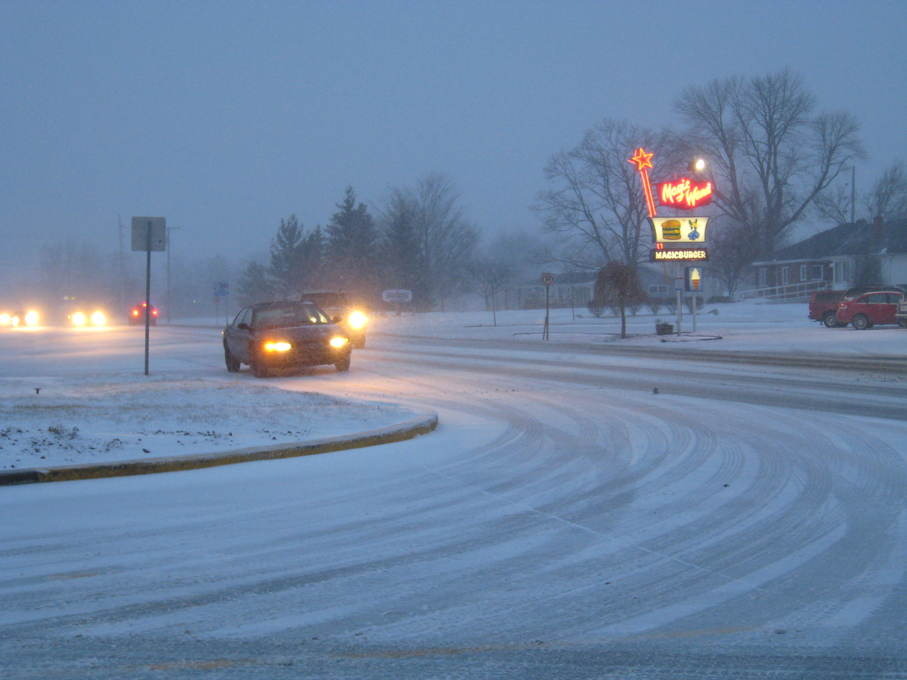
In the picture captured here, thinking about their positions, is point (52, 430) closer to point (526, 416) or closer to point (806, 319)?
point (526, 416)

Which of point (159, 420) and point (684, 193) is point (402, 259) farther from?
point (159, 420)

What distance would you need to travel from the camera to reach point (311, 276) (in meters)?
76.1

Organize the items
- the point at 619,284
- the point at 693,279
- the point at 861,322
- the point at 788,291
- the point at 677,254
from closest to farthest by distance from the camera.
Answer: the point at 619,284
the point at 693,279
the point at 861,322
the point at 677,254
the point at 788,291

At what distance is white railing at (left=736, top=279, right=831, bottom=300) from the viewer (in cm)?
5988

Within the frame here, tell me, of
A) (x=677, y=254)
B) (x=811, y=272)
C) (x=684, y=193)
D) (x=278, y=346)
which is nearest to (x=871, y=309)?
(x=677, y=254)

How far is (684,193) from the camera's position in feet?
127

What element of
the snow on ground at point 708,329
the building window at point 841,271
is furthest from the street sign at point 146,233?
the building window at point 841,271

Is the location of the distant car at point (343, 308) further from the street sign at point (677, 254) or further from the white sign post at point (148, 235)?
the street sign at point (677, 254)

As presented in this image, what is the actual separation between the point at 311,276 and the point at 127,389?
62.9 metres

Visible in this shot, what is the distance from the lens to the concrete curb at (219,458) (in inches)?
301

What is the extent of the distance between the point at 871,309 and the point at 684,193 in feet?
29.5

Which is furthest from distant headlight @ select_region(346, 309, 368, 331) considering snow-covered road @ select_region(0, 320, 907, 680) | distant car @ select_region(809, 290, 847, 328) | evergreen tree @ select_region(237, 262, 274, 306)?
evergreen tree @ select_region(237, 262, 274, 306)

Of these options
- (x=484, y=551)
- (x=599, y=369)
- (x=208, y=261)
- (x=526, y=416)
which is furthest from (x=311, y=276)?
(x=208, y=261)

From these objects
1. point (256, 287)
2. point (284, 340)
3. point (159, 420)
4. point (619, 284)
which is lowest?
point (159, 420)
